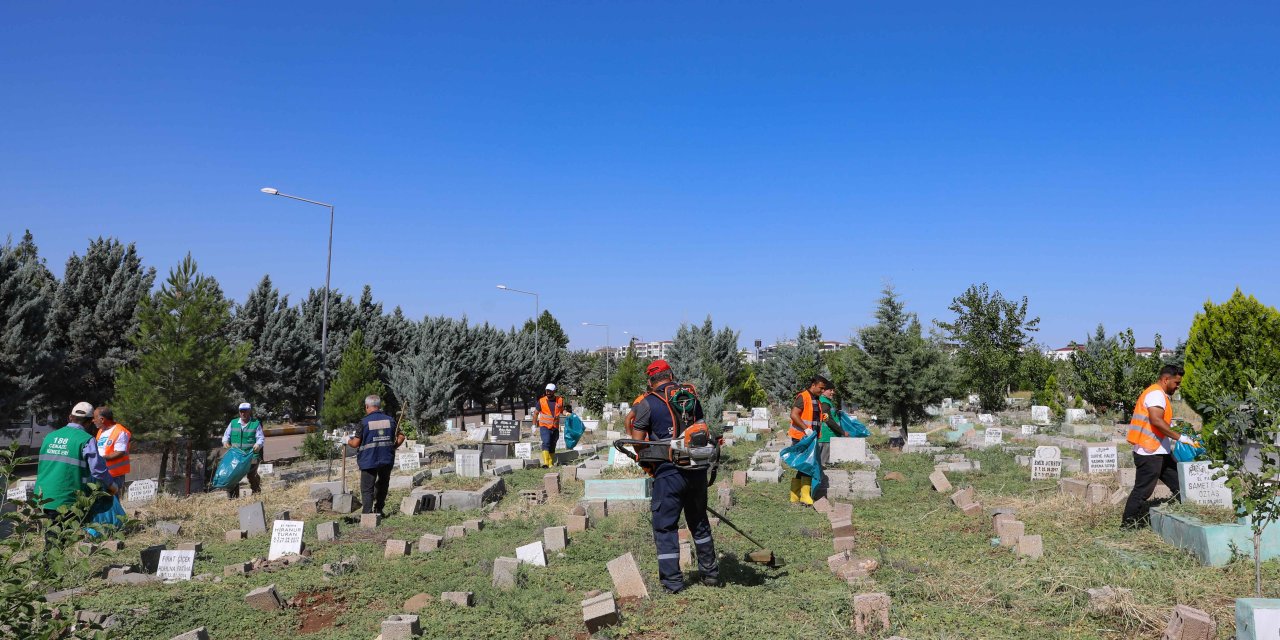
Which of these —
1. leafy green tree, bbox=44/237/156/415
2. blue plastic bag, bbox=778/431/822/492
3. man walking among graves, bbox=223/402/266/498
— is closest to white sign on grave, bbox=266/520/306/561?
man walking among graves, bbox=223/402/266/498

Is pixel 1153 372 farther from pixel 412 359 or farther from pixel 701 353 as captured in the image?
pixel 412 359

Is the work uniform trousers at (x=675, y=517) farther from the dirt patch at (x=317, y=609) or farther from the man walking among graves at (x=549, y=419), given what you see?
the man walking among graves at (x=549, y=419)

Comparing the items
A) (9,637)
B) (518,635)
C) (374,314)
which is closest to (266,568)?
(518,635)

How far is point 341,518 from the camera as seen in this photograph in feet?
36.3

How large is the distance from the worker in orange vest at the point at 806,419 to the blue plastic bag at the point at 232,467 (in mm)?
8382

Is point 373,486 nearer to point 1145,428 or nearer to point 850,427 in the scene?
point 850,427

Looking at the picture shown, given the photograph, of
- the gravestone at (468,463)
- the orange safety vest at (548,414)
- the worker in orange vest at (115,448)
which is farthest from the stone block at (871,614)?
the orange safety vest at (548,414)

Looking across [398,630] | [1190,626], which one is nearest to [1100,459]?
[1190,626]

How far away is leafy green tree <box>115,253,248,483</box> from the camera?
49.2 ft

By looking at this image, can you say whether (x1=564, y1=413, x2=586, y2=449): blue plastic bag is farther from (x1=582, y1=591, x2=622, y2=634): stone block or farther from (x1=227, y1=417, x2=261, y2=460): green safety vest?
(x1=582, y1=591, x2=622, y2=634): stone block

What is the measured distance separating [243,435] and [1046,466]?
12.3m

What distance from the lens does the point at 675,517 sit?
21.0ft

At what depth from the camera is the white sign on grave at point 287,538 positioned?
27.9 ft

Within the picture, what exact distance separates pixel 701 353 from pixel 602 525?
11601 millimetres
